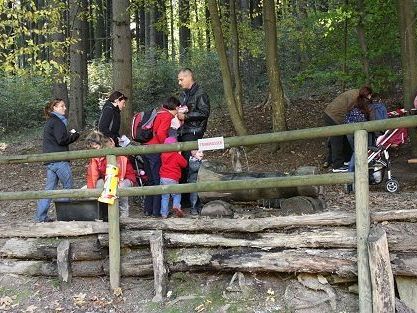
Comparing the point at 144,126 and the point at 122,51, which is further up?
the point at 122,51

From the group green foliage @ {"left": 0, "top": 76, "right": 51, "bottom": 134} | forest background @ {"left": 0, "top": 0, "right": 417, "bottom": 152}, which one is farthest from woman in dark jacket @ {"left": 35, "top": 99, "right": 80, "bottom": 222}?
green foliage @ {"left": 0, "top": 76, "right": 51, "bottom": 134}

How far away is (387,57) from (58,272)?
35.1 feet

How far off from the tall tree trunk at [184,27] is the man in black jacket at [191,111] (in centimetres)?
1022

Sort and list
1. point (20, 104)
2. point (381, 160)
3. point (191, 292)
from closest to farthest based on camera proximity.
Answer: point (191, 292)
point (381, 160)
point (20, 104)

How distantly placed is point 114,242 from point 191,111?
6.47 ft

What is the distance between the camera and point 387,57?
13922mm

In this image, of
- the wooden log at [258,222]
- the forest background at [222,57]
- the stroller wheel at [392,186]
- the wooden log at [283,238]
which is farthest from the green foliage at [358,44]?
the wooden log at [283,238]

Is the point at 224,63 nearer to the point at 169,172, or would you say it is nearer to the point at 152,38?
the point at 169,172

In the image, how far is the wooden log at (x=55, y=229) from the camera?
6367 millimetres

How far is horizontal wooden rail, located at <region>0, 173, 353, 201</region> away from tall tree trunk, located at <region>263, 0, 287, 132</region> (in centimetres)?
581

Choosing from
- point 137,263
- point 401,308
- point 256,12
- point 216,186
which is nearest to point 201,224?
point 216,186

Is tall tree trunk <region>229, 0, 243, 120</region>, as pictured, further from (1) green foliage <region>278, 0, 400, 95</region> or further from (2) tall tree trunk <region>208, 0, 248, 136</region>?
(1) green foliage <region>278, 0, 400, 95</region>

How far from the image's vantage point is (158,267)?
5.86 m

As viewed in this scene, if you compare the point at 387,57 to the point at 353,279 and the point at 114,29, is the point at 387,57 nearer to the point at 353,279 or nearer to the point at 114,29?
the point at 114,29
